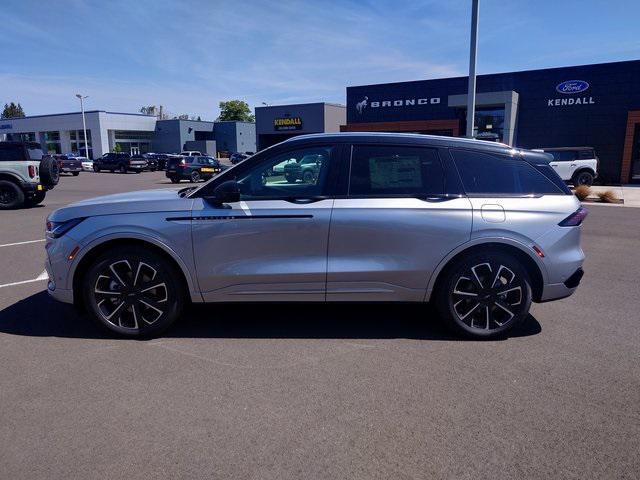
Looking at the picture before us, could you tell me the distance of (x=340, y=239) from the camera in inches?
167

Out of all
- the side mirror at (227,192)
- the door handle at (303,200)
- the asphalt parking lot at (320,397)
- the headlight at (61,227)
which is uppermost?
the side mirror at (227,192)

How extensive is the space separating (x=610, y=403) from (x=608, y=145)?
25778 mm

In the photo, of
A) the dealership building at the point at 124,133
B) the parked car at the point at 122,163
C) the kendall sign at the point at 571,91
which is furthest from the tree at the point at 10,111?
the kendall sign at the point at 571,91

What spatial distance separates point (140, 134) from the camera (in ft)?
237

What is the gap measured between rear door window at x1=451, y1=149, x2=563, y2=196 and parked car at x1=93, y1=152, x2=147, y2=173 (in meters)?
43.6

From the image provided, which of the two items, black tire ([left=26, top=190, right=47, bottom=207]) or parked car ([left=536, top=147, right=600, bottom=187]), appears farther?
parked car ([left=536, top=147, right=600, bottom=187])

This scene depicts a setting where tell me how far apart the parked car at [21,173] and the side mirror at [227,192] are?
1292 centimetres

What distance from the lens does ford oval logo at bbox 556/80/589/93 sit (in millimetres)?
24812

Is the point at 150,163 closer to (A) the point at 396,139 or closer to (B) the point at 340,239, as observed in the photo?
(A) the point at 396,139

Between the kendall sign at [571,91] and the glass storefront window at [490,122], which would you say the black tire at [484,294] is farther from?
the kendall sign at [571,91]

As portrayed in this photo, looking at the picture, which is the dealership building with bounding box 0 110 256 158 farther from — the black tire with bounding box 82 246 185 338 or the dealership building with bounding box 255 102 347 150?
the black tire with bounding box 82 246 185 338

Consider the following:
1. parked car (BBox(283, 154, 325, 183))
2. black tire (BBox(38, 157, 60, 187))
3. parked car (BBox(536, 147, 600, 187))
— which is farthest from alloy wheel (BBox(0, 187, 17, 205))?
parked car (BBox(536, 147, 600, 187))

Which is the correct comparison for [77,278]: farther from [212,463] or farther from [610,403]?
[610,403]

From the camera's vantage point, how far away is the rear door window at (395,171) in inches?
171
